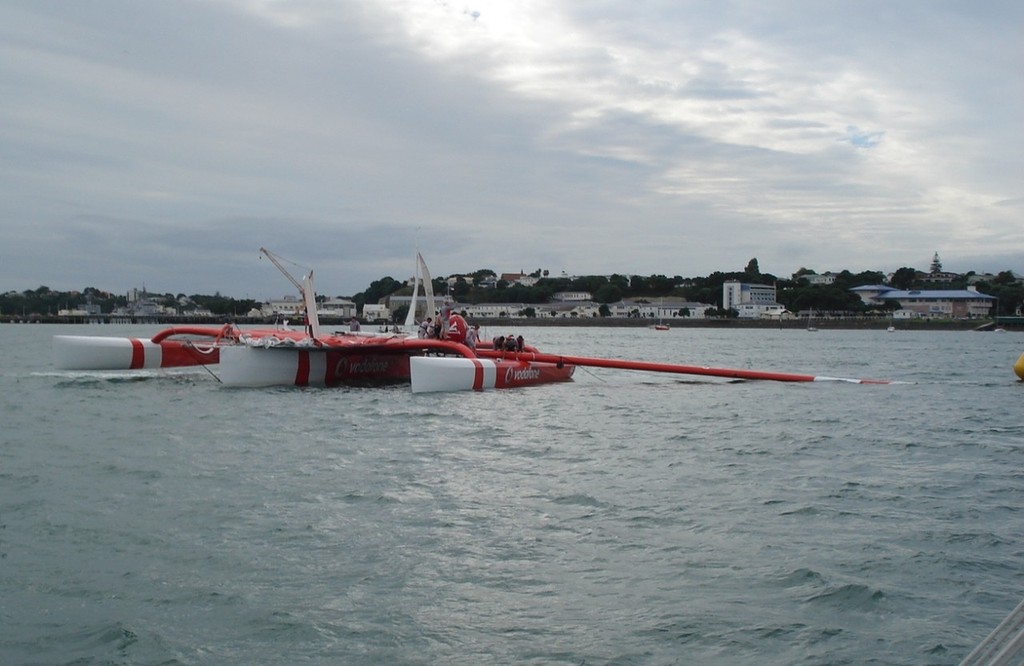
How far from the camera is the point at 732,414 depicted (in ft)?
49.4

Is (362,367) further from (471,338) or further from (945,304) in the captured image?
(945,304)

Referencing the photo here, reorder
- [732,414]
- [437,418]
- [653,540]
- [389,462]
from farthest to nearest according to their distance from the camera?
[732,414], [437,418], [389,462], [653,540]

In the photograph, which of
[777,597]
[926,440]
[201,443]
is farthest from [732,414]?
[777,597]

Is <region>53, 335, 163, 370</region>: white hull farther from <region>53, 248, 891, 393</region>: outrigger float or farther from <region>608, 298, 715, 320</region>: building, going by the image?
<region>608, 298, 715, 320</region>: building

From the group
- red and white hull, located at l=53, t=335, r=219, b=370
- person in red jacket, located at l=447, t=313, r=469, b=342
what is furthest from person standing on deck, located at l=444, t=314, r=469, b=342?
red and white hull, located at l=53, t=335, r=219, b=370

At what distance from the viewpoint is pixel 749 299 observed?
419 feet

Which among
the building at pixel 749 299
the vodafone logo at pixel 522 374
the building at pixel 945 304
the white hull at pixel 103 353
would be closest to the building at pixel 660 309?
the building at pixel 749 299

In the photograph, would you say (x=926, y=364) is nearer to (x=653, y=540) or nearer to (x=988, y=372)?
(x=988, y=372)

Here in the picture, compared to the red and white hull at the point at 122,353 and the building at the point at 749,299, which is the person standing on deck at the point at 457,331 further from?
the building at the point at 749,299

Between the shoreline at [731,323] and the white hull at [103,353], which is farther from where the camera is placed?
the shoreline at [731,323]

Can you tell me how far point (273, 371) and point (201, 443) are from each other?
7571 millimetres

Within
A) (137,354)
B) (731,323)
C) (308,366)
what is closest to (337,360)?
(308,366)

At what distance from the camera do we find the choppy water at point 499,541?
15.3 feet

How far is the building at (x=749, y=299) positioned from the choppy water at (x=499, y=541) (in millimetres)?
106435
